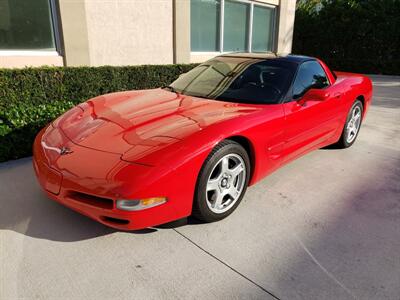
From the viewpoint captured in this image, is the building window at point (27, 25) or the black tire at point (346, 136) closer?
the black tire at point (346, 136)

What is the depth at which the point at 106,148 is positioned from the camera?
2336 mm

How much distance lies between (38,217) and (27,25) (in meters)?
4.10

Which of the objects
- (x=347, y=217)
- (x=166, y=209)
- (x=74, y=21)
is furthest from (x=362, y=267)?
(x=74, y=21)

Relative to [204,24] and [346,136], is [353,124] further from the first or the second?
[204,24]

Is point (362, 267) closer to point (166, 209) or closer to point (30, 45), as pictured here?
point (166, 209)

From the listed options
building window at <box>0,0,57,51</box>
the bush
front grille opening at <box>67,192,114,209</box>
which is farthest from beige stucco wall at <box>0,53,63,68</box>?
the bush

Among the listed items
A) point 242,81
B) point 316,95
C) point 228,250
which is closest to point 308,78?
point 316,95

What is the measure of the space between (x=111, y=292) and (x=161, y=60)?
243 inches

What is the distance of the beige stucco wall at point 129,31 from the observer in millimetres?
6004

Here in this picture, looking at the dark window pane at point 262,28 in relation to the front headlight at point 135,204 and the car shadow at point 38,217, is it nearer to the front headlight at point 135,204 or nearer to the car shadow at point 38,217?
the car shadow at point 38,217

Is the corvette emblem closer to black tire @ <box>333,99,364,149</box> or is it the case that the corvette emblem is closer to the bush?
black tire @ <box>333,99,364,149</box>

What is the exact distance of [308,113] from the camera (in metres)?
3.32

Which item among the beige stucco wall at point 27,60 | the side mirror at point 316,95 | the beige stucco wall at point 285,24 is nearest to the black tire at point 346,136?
the side mirror at point 316,95

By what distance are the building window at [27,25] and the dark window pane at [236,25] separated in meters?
4.67
